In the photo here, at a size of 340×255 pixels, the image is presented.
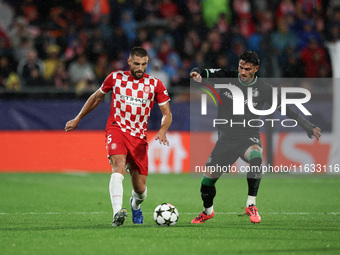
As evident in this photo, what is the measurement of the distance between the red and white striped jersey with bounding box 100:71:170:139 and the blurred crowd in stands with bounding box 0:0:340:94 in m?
8.72

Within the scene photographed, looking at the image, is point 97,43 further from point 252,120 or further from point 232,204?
point 252,120

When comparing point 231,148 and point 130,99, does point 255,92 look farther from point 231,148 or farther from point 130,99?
point 130,99

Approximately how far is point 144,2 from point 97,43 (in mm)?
2157

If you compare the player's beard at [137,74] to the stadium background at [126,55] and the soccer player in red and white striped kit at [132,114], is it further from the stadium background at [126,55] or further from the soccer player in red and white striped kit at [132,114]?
the stadium background at [126,55]

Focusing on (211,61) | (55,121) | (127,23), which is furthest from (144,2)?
(55,121)

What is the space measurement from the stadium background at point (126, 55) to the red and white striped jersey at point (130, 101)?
8276mm

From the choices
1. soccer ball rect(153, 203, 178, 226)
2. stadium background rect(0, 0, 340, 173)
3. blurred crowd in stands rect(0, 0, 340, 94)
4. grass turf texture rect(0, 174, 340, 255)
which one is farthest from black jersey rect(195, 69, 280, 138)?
blurred crowd in stands rect(0, 0, 340, 94)

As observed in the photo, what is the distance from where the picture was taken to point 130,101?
8641 mm

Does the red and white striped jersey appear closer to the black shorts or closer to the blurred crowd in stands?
the black shorts

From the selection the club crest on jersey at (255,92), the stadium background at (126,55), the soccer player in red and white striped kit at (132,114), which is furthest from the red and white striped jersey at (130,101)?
the stadium background at (126,55)

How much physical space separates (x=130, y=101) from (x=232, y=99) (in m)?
1.38

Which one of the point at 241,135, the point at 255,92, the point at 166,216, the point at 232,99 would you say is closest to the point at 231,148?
the point at 241,135

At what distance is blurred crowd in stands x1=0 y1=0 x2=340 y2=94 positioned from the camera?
18.0m

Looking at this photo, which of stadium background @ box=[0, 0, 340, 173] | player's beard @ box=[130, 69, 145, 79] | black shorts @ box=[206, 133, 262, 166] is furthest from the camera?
stadium background @ box=[0, 0, 340, 173]
